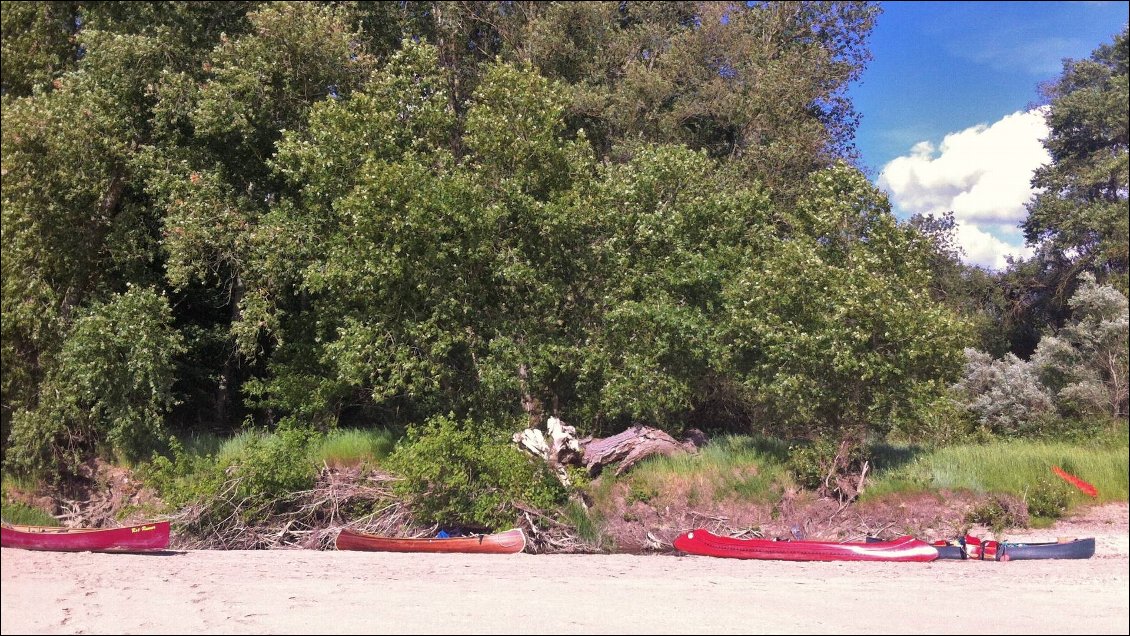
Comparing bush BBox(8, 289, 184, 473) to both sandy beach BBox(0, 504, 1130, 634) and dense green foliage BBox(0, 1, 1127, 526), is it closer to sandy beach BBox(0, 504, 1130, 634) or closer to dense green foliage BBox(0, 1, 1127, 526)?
dense green foliage BBox(0, 1, 1127, 526)

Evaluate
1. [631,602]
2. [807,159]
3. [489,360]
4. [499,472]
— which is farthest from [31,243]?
[807,159]

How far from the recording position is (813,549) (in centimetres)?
1074

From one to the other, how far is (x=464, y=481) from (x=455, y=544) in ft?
3.56

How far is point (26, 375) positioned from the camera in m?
13.8

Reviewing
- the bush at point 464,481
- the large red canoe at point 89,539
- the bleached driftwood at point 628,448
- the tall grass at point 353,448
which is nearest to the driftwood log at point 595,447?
the bleached driftwood at point 628,448

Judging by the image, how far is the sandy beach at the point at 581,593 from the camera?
7.25 metres

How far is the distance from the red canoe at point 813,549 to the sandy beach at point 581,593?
1.05 ft

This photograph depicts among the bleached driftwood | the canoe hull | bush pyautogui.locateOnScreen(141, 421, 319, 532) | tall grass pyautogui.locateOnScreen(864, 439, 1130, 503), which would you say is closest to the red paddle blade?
tall grass pyautogui.locateOnScreen(864, 439, 1130, 503)

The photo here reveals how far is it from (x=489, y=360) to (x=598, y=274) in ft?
8.50

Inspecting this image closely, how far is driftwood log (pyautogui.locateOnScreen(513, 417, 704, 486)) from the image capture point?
13078mm

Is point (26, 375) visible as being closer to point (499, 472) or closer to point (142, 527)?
point (142, 527)

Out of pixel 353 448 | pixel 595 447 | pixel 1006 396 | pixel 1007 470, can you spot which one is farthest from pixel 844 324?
pixel 353 448

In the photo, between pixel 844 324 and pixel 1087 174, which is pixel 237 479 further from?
pixel 1087 174

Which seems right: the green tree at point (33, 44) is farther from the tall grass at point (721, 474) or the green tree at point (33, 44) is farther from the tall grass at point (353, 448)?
the tall grass at point (721, 474)
